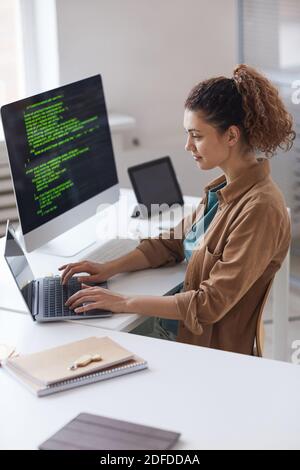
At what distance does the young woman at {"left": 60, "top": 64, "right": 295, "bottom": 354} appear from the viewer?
2082 mm

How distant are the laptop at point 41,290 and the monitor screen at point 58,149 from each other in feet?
0.57

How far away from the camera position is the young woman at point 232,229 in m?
2.08

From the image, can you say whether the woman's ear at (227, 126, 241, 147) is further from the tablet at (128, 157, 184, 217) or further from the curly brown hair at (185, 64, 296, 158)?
the tablet at (128, 157, 184, 217)

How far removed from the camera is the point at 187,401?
170 cm

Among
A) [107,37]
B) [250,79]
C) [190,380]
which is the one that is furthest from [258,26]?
[190,380]

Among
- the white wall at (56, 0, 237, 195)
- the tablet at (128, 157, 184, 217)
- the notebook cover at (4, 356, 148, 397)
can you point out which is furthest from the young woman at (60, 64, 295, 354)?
the white wall at (56, 0, 237, 195)

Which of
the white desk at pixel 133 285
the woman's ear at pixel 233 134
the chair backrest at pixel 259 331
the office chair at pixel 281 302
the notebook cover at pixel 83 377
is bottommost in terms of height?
the office chair at pixel 281 302

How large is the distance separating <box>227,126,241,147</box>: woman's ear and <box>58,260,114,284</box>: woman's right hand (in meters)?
0.51

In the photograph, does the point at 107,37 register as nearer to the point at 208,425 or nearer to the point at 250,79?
the point at 250,79

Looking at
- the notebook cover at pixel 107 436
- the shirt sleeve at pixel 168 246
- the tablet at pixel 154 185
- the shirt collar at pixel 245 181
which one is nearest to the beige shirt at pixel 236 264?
the shirt collar at pixel 245 181

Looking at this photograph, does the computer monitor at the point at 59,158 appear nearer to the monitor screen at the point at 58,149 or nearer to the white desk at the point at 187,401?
the monitor screen at the point at 58,149
